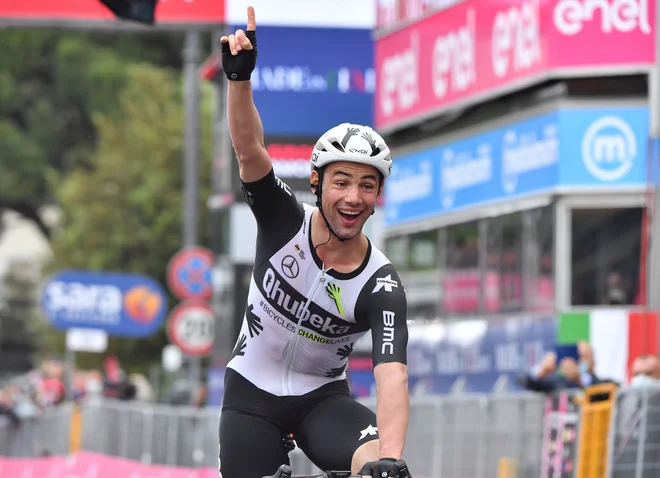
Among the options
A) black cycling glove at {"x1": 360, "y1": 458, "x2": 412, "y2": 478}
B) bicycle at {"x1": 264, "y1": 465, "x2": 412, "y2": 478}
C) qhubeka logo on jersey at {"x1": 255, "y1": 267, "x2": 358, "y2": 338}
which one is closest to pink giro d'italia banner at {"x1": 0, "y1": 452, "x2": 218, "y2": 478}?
qhubeka logo on jersey at {"x1": 255, "y1": 267, "x2": 358, "y2": 338}

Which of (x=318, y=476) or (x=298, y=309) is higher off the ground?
(x=298, y=309)

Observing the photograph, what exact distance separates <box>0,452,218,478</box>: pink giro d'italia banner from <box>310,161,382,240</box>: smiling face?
1110 centimetres

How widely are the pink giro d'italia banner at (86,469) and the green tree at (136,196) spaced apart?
22.4 metres

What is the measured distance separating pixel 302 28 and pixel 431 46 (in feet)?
17.5

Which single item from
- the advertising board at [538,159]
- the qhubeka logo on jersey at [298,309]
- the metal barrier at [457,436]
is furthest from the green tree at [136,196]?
the qhubeka logo on jersey at [298,309]

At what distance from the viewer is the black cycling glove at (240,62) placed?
5.91 metres

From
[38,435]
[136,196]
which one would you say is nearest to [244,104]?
[38,435]

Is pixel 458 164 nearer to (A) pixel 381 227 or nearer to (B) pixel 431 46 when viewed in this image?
(B) pixel 431 46

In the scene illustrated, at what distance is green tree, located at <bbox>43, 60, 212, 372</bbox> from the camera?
1857 inches

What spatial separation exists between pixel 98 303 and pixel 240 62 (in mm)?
22315

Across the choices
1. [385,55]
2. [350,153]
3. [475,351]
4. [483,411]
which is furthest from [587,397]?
[385,55]

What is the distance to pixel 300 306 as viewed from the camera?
6.51 meters

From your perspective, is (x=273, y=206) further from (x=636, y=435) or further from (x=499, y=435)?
(x=499, y=435)

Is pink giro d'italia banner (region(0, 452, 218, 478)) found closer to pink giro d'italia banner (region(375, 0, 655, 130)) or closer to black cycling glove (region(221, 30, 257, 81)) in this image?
pink giro d'italia banner (region(375, 0, 655, 130))
